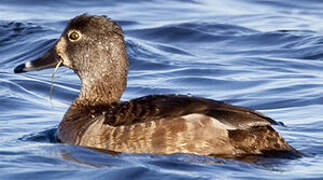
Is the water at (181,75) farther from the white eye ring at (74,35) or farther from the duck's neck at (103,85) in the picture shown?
the white eye ring at (74,35)

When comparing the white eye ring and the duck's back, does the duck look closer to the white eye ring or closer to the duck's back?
the duck's back

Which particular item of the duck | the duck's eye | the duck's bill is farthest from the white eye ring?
the duck

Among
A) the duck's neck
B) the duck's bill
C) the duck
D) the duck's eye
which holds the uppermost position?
the duck's eye

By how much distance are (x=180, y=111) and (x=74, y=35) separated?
1681mm

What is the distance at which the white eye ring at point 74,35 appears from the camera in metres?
9.78

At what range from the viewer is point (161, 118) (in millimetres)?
8609

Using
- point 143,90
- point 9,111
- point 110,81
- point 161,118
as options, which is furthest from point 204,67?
point 161,118

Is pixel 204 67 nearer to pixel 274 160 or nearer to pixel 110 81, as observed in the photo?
pixel 110 81

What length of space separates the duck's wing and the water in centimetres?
31

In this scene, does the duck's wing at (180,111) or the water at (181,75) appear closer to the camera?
the duck's wing at (180,111)

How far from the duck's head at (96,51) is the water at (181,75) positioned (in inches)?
27.7

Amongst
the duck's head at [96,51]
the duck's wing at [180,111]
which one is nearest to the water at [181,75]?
the duck's wing at [180,111]

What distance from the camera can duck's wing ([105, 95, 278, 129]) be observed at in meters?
8.41

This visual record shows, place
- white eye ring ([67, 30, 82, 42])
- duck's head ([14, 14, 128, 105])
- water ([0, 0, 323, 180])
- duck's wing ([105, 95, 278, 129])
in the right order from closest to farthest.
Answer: duck's wing ([105, 95, 278, 129]) < water ([0, 0, 323, 180]) < duck's head ([14, 14, 128, 105]) < white eye ring ([67, 30, 82, 42])
